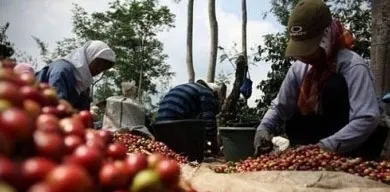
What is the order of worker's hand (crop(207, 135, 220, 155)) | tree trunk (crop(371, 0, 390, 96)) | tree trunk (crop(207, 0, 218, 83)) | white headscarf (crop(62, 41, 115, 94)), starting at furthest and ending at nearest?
tree trunk (crop(207, 0, 218, 83)) < worker's hand (crop(207, 135, 220, 155)) < tree trunk (crop(371, 0, 390, 96)) < white headscarf (crop(62, 41, 115, 94))

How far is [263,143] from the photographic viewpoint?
3930 mm

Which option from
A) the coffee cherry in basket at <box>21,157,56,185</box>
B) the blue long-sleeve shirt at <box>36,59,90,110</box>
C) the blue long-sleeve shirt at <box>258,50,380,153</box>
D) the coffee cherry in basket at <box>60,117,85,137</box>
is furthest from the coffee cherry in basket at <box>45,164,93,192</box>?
the blue long-sleeve shirt at <box>36,59,90,110</box>

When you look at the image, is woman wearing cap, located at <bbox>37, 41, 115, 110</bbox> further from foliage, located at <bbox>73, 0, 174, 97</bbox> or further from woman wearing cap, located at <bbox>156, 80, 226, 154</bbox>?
foliage, located at <bbox>73, 0, 174, 97</bbox>

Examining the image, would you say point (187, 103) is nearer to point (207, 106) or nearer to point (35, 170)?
point (207, 106)

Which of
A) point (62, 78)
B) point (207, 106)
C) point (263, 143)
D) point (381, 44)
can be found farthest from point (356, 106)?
point (207, 106)

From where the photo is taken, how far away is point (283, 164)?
293cm

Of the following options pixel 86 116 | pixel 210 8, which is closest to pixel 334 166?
pixel 86 116

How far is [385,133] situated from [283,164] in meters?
1.07

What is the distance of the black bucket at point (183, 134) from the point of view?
6.87m

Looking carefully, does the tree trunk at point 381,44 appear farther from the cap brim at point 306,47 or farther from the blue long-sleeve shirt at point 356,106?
the cap brim at point 306,47

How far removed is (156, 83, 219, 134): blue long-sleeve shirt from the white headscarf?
8.33 feet

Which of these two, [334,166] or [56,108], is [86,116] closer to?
[56,108]

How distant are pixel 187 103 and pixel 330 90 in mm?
3996

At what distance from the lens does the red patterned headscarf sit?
3.53 metres
